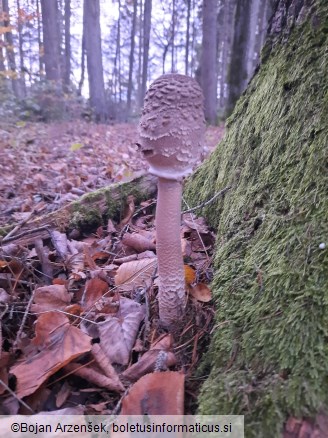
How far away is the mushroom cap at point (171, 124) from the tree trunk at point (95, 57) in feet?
50.3

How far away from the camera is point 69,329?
6.15ft

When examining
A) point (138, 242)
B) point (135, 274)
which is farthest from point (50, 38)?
point (135, 274)

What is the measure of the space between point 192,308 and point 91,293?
65 centimetres

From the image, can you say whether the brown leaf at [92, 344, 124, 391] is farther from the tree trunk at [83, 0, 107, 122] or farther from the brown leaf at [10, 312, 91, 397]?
the tree trunk at [83, 0, 107, 122]

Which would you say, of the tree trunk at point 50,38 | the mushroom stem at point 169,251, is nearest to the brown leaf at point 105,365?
the mushroom stem at point 169,251

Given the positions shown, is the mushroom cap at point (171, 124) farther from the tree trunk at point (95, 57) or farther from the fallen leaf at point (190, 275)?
the tree trunk at point (95, 57)

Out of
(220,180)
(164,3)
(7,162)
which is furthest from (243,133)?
(164,3)

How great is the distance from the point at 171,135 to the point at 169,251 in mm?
585

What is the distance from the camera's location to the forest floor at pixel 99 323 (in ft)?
5.32

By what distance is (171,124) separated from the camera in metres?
1.54

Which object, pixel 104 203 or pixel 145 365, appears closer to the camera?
pixel 145 365

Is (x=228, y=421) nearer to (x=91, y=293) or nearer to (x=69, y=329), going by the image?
(x=69, y=329)

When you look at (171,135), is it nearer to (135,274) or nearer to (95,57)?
(135,274)

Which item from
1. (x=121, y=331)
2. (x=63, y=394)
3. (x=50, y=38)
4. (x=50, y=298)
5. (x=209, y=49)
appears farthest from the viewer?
(x=50, y=38)
